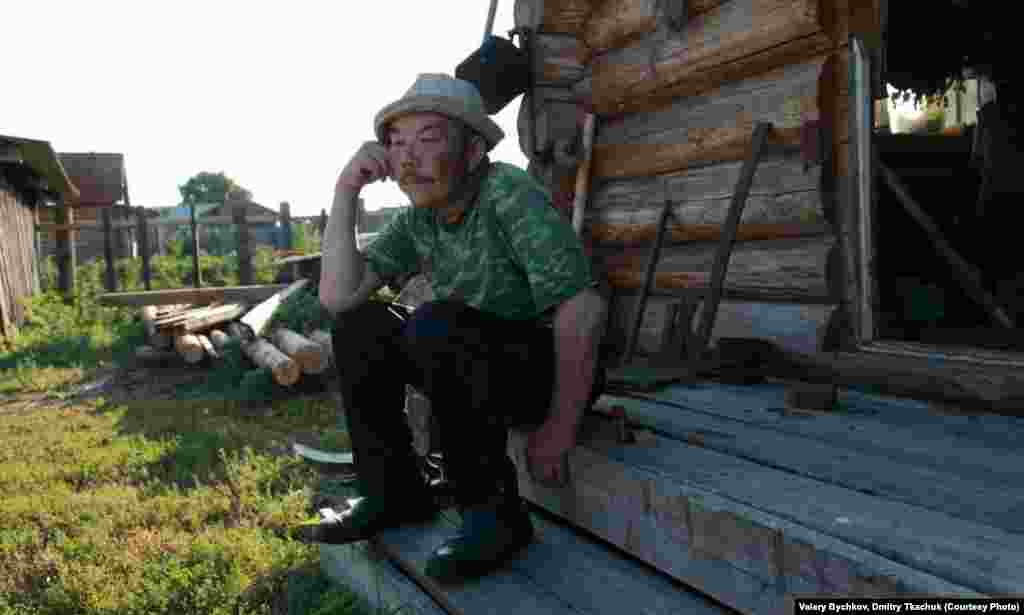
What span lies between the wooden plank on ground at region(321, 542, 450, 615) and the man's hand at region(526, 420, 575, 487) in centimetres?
50

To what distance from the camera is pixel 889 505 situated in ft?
5.60

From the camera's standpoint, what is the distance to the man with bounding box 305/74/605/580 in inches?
83.9

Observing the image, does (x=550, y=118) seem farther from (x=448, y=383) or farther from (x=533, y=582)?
(x=533, y=582)

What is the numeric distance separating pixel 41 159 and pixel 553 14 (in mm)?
11751

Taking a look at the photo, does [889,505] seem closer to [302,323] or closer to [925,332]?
[925,332]

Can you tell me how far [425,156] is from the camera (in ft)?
7.53

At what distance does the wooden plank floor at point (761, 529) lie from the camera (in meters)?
1.41

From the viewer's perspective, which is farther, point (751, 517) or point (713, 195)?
point (713, 195)

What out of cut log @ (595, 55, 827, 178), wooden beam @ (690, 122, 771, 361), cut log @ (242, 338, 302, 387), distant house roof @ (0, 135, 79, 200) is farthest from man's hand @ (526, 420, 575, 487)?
distant house roof @ (0, 135, 79, 200)

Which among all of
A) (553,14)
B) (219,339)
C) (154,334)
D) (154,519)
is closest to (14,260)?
(154,334)

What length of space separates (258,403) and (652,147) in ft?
14.7

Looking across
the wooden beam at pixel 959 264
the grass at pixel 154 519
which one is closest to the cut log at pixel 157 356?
the grass at pixel 154 519

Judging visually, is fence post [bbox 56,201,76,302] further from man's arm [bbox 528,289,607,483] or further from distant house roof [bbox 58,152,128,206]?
distant house roof [bbox 58,152,128,206]

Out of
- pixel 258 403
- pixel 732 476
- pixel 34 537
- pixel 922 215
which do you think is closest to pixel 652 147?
pixel 922 215
